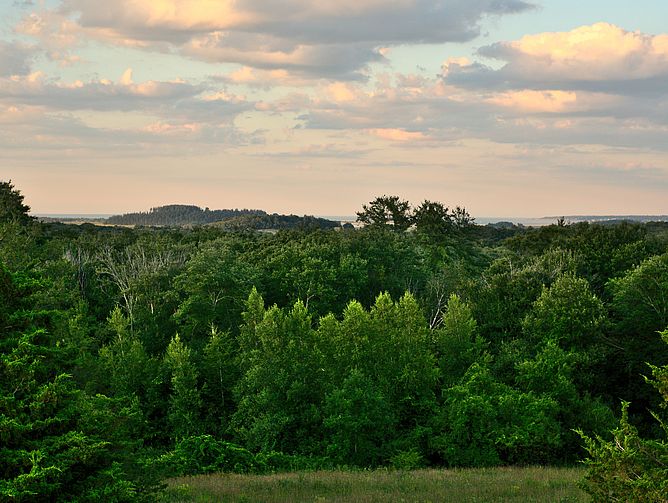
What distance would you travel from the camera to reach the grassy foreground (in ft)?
93.7

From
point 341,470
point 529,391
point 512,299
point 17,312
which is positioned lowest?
point 341,470

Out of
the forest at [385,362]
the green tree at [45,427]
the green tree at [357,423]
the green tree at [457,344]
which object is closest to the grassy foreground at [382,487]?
the forest at [385,362]

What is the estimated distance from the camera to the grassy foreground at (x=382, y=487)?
28562 mm

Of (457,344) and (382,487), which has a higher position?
(457,344)

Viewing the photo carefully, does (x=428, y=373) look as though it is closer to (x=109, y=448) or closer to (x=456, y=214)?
(x=109, y=448)

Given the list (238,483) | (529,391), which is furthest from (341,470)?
(529,391)

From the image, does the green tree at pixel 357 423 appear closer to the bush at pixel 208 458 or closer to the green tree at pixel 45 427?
the bush at pixel 208 458

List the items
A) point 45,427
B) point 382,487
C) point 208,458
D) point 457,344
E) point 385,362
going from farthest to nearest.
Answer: point 457,344
point 385,362
point 208,458
point 382,487
point 45,427

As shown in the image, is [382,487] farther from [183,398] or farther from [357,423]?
[183,398]

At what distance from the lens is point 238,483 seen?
32844 mm

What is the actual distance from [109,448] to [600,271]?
5260 centimetres

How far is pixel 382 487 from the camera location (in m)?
31.6

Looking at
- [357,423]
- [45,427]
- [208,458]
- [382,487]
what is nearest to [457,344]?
[357,423]

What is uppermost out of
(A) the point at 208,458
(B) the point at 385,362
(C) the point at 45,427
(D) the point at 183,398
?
(C) the point at 45,427
